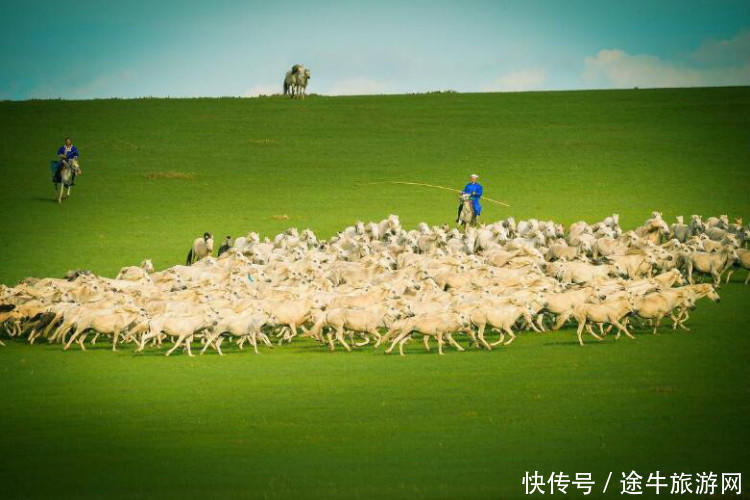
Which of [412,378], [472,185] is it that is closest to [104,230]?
[472,185]

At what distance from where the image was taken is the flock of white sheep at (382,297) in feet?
75.3

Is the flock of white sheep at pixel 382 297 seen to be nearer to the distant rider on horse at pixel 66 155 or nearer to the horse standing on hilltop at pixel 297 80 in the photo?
the distant rider on horse at pixel 66 155

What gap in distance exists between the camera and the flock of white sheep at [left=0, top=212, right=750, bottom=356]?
22.9 m

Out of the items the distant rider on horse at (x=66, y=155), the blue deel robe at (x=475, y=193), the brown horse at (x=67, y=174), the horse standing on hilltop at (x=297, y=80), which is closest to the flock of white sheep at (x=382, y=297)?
the blue deel robe at (x=475, y=193)

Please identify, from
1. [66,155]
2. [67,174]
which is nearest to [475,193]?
[66,155]

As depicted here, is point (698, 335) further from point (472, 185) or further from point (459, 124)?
point (459, 124)

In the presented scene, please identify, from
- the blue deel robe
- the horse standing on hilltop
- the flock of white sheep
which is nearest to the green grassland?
the flock of white sheep

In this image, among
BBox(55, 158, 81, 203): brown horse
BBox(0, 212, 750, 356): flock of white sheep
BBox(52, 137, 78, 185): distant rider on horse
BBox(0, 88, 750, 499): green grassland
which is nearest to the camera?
Answer: BBox(0, 88, 750, 499): green grassland

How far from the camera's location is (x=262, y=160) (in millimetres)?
55438

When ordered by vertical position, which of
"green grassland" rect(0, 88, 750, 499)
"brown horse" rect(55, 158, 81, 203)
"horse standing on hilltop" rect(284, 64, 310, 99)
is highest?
"horse standing on hilltop" rect(284, 64, 310, 99)

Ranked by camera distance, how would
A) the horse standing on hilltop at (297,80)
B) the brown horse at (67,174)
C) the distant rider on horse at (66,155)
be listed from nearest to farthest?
the distant rider on horse at (66,155) → the brown horse at (67,174) → the horse standing on hilltop at (297,80)

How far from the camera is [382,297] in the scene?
944 inches

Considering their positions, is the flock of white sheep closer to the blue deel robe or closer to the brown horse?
the blue deel robe

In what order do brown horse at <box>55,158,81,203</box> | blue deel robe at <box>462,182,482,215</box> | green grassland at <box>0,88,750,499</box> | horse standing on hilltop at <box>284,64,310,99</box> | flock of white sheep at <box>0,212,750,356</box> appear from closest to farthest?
green grassland at <box>0,88,750,499</box>
flock of white sheep at <box>0,212,750,356</box>
blue deel robe at <box>462,182,482,215</box>
brown horse at <box>55,158,81,203</box>
horse standing on hilltop at <box>284,64,310,99</box>
